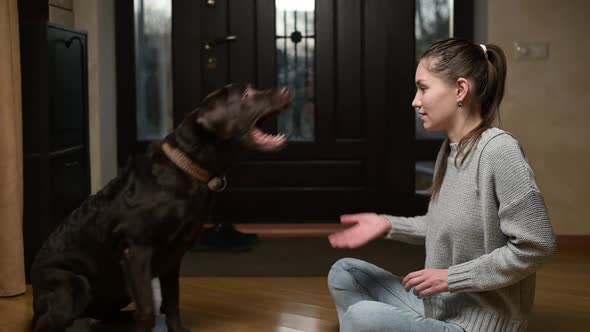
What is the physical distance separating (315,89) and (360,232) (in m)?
2.89

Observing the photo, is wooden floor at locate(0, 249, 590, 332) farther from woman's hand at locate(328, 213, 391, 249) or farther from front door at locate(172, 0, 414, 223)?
front door at locate(172, 0, 414, 223)

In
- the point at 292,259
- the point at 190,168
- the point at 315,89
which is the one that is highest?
the point at 315,89

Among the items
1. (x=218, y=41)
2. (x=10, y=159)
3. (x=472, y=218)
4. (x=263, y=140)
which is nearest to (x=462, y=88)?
(x=472, y=218)

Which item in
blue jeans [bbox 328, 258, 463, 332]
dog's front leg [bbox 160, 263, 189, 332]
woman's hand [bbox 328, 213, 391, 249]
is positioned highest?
woman's hand [bbox 328, 213, 391, 249]

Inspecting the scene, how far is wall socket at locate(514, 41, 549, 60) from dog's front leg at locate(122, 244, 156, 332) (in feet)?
8.56

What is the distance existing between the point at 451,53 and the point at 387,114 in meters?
3.05

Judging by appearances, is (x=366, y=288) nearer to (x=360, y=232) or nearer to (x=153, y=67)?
(x=360, y=232)

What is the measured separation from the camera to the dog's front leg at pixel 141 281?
2424 mm

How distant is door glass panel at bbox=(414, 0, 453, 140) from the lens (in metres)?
5.00

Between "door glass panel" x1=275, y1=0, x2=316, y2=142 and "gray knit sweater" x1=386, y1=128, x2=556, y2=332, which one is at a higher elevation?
"door glass panel" x1=275, y1=0, x2=316, y2=142

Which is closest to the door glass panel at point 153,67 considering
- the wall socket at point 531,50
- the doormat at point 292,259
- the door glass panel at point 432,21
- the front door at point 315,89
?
the front door at point 315,89

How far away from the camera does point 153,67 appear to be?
513cm

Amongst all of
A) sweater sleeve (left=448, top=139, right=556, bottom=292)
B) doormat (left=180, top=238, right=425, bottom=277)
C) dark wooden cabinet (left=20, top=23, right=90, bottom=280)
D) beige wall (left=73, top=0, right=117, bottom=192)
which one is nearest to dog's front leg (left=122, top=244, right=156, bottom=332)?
sweater sleeve (left=448, top=139, right=556, bottom=292)

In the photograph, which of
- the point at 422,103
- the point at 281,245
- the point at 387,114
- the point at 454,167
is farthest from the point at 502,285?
the point at 387,114
